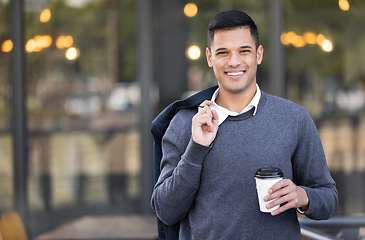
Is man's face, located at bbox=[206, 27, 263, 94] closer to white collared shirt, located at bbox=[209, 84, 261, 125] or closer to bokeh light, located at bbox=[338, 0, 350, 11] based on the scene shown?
white collared shirt, located at bbox=[209, 84, 261, 125]

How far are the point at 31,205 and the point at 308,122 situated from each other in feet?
14.8

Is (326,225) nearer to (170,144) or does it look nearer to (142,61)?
(170,144)

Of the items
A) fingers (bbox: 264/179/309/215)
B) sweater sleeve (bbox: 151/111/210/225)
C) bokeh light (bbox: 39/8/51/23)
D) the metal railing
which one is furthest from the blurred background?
fingers (bbox: 264/179/309/215)

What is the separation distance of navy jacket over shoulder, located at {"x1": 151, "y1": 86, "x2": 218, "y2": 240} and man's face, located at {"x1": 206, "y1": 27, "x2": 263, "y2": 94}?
3.7 inches

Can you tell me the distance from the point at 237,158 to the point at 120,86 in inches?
164

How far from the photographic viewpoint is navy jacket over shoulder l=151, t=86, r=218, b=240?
167cm

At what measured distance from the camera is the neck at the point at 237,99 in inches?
63.4

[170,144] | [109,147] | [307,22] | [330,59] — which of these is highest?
[307,22]

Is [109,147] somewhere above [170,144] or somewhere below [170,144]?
below

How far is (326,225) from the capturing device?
2.49 m

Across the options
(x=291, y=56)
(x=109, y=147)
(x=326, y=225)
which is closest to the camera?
(x=326, y=225)

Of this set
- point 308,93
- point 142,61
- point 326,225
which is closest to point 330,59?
point 308,93

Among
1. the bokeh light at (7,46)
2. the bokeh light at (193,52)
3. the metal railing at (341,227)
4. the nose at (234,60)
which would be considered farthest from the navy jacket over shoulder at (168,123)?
the bokeh light at (7,46)

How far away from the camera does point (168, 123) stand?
5.67ft
